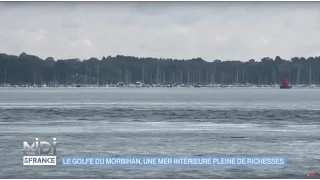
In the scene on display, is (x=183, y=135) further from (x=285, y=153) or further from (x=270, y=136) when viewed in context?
(x=285, y=153)

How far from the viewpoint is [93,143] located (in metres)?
32.1

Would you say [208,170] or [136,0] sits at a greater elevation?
[136,0]

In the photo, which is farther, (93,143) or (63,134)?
(63,134)

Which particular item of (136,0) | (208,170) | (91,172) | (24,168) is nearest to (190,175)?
(208,170)

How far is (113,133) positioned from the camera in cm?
3853

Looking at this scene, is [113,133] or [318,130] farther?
[318,130]

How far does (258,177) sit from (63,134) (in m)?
17.6

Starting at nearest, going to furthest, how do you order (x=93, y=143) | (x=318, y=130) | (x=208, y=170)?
(x=208, y=170), (x=93, y=143), (x=318, y=130)

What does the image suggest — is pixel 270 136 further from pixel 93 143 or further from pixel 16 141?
pixel 16 141

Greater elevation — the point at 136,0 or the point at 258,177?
the point at 136,0

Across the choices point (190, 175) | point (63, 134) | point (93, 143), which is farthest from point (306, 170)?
point (63, 134)

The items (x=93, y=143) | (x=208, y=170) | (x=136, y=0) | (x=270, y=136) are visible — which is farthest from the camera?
(x=270, y=136)

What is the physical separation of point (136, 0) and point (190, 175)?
1038cm

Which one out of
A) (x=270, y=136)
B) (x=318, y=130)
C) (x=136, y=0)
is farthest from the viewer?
(x=318, y=130)
